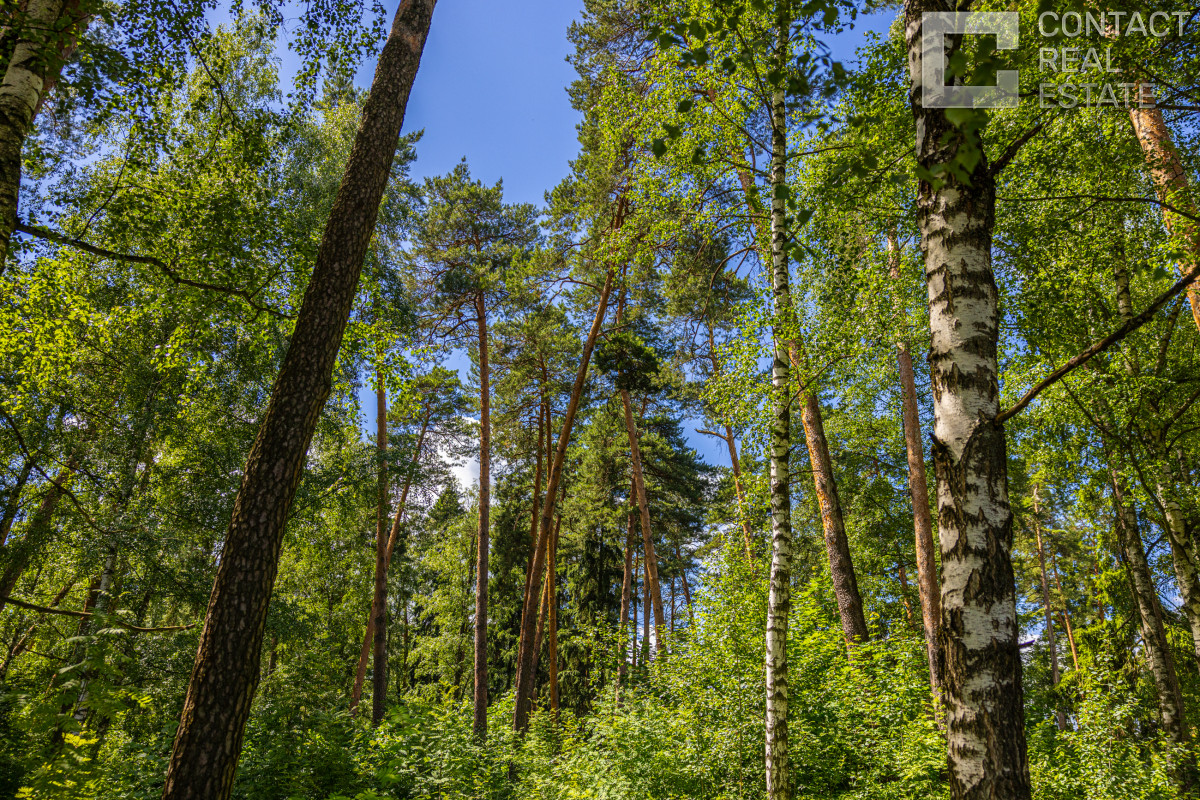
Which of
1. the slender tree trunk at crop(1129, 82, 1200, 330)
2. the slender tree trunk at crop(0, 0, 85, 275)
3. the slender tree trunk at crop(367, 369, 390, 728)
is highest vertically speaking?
the slender tree trunk at crop(1129, 82, 1200, 330)

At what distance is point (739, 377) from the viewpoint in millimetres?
5891

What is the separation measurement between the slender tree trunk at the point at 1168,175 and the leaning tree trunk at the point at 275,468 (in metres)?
7.10

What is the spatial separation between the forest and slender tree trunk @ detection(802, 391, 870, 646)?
0.32 ft

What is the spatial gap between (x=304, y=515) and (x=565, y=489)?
36.1ft

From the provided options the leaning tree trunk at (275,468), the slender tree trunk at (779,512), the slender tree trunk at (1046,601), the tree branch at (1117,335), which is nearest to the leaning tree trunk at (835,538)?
the slender tree trunk at (779,512)

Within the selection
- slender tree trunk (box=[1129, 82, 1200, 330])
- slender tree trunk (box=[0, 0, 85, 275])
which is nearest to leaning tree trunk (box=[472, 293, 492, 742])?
slender tree trunk (box=[0, 0, 85, 275])

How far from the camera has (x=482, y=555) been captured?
39.9ft

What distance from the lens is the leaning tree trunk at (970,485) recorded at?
189 centimetres

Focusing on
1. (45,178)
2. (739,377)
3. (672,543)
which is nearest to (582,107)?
(739,377)

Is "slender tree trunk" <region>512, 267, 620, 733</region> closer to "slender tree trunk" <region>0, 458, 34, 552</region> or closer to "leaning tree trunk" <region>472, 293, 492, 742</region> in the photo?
"leaning tree trunk" <region>472, 293, 492, 742</region>

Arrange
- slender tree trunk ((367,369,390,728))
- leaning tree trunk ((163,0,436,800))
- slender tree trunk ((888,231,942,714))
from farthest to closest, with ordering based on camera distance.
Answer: slender tree trunk ((367,369,390,728)), slender tree trunk ((888,231,942,714)), leaning tree trunk ((163,0,436,800))

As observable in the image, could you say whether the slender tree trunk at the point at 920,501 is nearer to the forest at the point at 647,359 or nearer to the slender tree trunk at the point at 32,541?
the forest at the point at 647,359

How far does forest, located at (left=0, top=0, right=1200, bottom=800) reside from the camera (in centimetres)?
258

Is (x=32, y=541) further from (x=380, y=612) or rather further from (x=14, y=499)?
(x=380, y=612)
